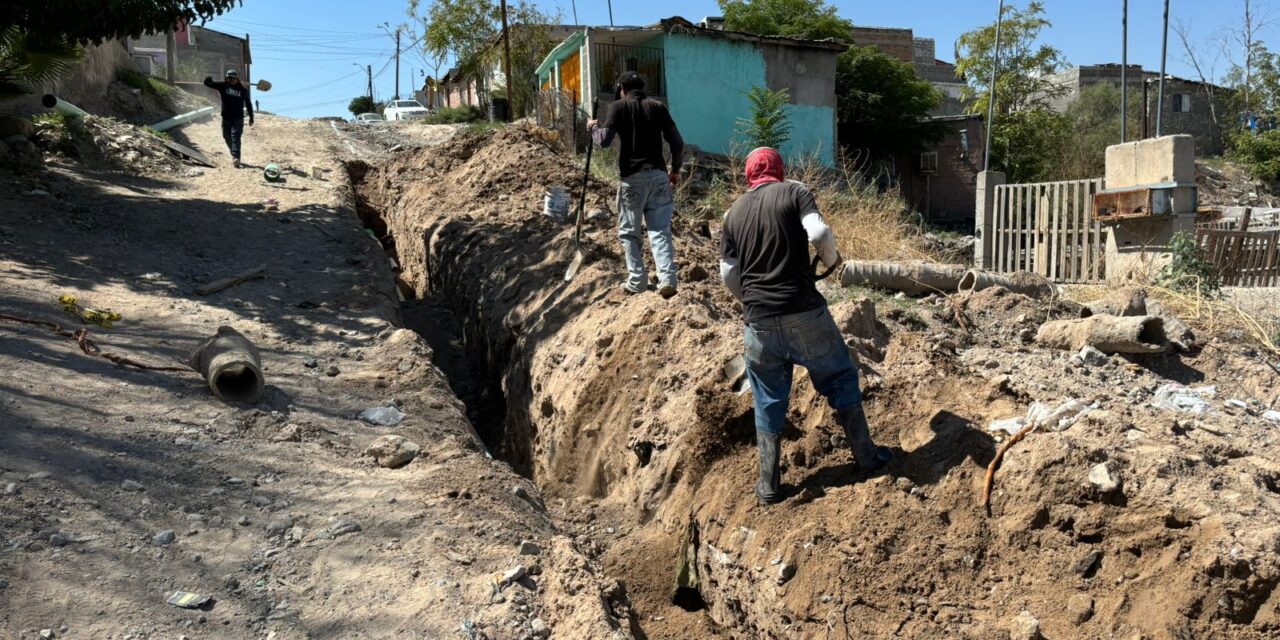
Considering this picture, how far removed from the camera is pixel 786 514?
449cm

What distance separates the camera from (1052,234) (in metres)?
12.5

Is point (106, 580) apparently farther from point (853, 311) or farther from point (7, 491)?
point (853, 311)

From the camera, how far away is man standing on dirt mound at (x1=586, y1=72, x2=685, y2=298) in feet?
22.4

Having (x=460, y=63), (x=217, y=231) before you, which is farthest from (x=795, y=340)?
(x=460, y=63)

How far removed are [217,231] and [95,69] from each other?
10662 millimetres

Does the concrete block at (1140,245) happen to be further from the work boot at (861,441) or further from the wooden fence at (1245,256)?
the work boot at (861,441)

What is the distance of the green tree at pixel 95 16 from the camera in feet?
29.3

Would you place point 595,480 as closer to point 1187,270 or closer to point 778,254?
point 778,254

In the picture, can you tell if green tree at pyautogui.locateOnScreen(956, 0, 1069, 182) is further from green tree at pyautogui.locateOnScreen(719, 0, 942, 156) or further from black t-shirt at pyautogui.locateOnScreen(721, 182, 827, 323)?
black t-shirt at pyautogui.locateOnScreen(721, 182, 827, 323)

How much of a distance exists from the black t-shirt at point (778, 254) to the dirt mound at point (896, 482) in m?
0.89

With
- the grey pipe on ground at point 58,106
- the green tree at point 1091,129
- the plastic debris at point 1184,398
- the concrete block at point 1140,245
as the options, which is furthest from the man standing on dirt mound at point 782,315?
the green tree at point 1091,129

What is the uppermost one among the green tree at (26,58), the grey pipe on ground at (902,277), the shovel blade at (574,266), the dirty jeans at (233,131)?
the green tree at (26,58)

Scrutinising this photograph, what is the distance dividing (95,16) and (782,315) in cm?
814

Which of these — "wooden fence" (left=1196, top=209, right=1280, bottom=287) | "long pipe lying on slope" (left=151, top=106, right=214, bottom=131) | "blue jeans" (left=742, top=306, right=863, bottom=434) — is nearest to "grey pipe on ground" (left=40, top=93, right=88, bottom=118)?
"long pipe lying on slope" (left=151, top=106, right=214, bottom=131)
